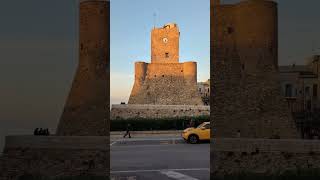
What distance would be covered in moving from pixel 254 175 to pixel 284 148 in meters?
0.99

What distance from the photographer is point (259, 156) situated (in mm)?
11844

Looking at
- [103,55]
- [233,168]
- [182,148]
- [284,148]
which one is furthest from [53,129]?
[182,148]

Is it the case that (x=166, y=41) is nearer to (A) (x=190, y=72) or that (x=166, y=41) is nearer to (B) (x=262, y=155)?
(A) (x=190, y=72)

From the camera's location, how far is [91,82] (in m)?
13.9

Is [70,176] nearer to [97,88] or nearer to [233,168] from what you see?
[97,88]

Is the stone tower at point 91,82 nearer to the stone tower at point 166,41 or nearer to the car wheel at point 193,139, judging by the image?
the car wheel at point 193,139

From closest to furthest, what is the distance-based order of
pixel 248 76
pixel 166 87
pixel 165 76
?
1. pixel 248 76
2. pixel 165 76
3. pixel 166 87

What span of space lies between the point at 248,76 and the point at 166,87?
50783 millimetres

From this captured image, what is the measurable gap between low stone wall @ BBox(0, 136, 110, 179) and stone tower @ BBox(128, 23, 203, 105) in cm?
4912

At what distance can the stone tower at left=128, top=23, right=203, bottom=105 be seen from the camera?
61.4 m

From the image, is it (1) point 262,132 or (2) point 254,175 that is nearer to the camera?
(2) point 254,175

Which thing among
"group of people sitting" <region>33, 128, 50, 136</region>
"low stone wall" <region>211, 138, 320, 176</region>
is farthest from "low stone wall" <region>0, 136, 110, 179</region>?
"low stone wall" <region>211, 138, 320, 176</region>

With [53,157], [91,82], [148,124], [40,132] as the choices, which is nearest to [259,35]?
[91,82]

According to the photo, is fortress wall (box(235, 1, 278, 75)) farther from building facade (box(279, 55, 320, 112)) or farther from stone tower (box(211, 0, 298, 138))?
building facade (box(279, 55, 320, 112))
